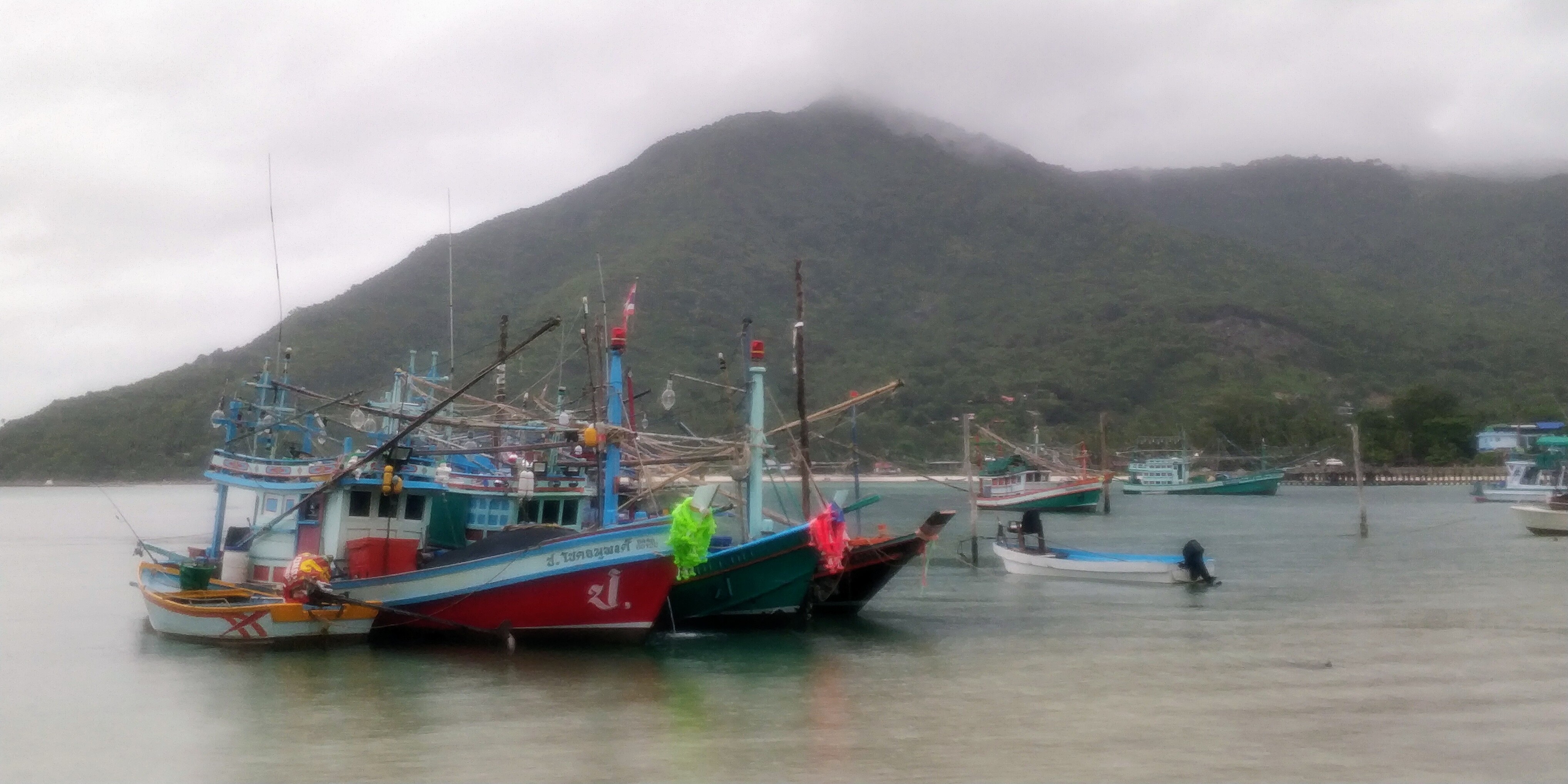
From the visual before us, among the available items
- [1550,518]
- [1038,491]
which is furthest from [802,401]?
[1038,491]

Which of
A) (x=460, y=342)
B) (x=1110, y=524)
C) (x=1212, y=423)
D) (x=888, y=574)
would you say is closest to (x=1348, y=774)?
(x=888, y=574)

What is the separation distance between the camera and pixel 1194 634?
2530 cm

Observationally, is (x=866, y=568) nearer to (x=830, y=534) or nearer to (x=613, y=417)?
(x=830, y=534)

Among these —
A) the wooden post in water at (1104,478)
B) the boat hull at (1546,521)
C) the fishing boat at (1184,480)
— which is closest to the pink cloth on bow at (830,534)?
the boat hull at (1546,521)

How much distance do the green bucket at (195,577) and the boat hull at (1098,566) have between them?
894 inches

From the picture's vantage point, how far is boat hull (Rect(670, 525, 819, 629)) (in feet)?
80.0

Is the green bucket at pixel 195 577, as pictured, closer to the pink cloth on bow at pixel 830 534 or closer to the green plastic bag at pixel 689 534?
the green plastic bag at pixel 689 534

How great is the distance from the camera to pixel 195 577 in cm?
2492

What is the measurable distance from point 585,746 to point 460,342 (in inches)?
3892

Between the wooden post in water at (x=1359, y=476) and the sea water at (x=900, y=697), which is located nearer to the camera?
the sea water at (x=900, y=697)

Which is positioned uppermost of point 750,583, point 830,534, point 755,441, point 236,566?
point 755,441

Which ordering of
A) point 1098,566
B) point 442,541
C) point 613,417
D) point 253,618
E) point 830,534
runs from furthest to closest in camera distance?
point 1098,566 < point 442,541 < point 830,534 < point 613,417 < point 253,618

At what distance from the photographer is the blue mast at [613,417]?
23312 millimetres

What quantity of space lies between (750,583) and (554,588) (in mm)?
4913
